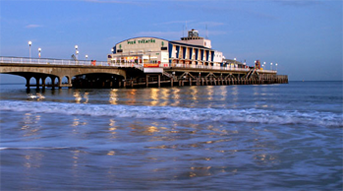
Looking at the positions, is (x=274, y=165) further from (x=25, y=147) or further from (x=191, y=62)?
(x=191, y=62)

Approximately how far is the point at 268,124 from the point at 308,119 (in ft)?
6.37

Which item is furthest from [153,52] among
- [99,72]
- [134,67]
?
[99,72]

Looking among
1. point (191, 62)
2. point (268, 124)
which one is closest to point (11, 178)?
point (268, 124)

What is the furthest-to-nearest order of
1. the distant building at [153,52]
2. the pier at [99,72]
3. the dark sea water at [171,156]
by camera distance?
the distant building at [153,52] < the pier at [99,72] < the dark sea water at [171,156]

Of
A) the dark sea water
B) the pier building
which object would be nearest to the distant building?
the pier building

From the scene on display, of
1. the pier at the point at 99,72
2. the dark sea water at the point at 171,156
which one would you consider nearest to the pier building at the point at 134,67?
the pier at the point at 99,72

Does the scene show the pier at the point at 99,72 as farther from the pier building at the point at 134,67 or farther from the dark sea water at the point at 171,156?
the dark sea water at the point at 171,156

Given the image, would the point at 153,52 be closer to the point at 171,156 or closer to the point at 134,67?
the point at 134,67

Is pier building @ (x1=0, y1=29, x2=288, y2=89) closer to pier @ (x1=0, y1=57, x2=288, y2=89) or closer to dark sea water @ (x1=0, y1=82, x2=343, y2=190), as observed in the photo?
pier @ (x1=0, y1=57, x2=288, y2=89)

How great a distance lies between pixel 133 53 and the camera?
67375mm

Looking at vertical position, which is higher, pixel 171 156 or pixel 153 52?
pixel 153 52

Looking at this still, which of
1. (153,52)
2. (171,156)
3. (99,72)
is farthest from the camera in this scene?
(153,52)

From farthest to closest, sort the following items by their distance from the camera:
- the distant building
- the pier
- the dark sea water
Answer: the distant building, the pier, the dark sea water

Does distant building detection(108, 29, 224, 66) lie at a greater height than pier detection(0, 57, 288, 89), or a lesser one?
greater
